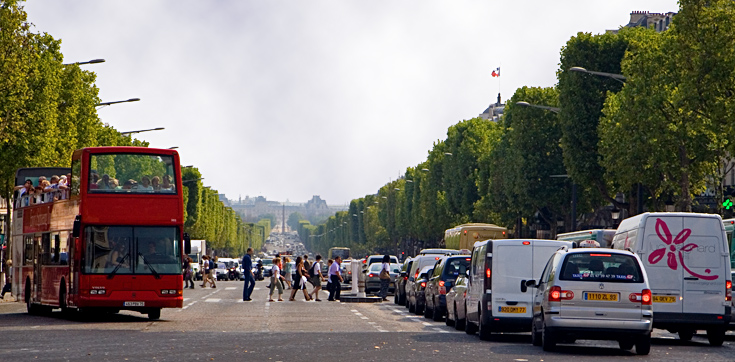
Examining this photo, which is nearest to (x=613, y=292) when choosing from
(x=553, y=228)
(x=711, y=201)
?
(x=553, y=228)

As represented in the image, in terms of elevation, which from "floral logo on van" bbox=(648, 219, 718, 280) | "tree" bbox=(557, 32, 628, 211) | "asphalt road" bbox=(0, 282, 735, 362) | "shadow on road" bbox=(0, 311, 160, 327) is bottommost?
"shadow on road" bbox=(0, 311, 160, 327)

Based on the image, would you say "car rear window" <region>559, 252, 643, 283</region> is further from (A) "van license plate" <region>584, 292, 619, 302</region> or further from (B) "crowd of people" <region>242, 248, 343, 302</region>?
(B) "crowd of people" <region>242, 248, 343, 302</region>

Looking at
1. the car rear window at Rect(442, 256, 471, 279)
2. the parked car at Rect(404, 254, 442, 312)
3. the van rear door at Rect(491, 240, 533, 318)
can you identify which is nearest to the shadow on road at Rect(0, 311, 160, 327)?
the car rear window at Rect(442, 256, 471, 279)

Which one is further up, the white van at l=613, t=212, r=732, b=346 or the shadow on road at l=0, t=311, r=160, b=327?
the white van at l=613, t=212, r=732, b=346

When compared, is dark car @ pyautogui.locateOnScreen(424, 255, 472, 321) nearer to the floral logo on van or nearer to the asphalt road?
the asphalt road

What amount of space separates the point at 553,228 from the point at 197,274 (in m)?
38.6

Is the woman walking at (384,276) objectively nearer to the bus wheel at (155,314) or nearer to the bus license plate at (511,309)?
the bus wheel at (155,314)

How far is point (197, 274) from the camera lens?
105 meters

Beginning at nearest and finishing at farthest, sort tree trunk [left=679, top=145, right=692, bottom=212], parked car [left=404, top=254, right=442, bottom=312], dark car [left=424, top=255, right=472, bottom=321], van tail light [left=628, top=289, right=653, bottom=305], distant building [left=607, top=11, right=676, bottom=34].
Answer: van tail light [left=628, top=289, right=653, bottom=305], dark car [left=424, top=255, right=472, bottom=321], parked car [left=404, top=254, right=442, bottom=312], tree trunk [left=679, top=145, right=692, bottom=212], distant building [left=607, top=11, right=676, bottom=34]

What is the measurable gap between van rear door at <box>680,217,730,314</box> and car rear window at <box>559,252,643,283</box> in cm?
390

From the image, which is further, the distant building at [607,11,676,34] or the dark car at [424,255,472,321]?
Result: the distant building at [607,11,676,34]

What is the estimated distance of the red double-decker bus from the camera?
28.2 metres

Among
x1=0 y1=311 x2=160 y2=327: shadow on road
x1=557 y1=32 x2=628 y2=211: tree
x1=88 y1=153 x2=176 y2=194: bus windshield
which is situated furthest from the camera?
x1=557 y1=32 x2=628 y2=211: tree

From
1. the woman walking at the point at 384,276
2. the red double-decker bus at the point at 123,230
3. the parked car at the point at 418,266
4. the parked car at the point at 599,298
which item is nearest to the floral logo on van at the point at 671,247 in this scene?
the parked car at the point at 599,298
